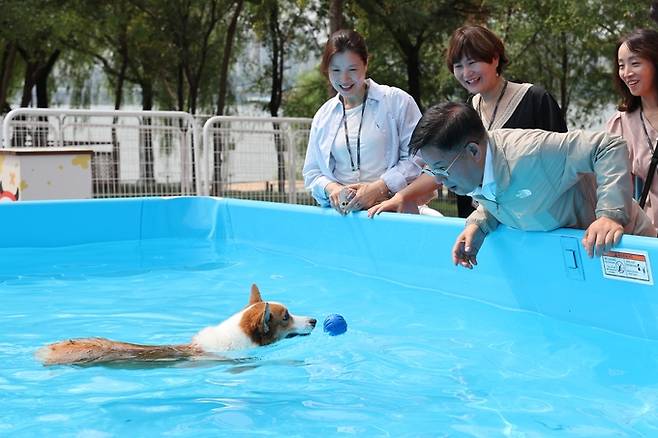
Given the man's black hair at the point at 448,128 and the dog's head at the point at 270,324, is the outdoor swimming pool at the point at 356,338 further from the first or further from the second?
the man's black hair at the point at 448,128

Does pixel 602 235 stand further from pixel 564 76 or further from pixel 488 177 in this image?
pixel 564 76

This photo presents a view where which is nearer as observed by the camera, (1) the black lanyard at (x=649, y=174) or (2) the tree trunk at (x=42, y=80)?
(1) the black lanyard at (x=649, y=174)

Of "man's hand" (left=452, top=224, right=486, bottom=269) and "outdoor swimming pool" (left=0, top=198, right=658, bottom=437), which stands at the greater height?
"man's hand" (left=452, top=224, right=486, bottom=269)

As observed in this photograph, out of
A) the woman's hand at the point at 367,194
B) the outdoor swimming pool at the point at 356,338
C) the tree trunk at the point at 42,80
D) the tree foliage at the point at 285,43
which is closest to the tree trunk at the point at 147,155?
the outdoor swimming pool at the point at 356,338

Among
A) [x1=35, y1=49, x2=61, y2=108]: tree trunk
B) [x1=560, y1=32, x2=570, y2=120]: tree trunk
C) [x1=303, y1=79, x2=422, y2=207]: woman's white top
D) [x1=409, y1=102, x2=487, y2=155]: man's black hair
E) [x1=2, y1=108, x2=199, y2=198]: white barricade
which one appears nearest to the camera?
[x1=409, y1=102, x2=487, y2=155]: man's black hair

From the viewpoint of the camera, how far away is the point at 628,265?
3.51 meters

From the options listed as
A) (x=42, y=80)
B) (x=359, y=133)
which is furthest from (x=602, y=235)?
(x=42, y=80)

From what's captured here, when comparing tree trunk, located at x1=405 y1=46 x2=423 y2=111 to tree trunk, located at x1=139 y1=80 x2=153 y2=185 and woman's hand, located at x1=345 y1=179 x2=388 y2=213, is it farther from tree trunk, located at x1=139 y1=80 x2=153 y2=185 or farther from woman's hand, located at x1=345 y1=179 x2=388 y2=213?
woman's hand, located at x1=345 y1=179 x2=388 y2=213

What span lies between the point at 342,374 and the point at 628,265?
4.19 feet

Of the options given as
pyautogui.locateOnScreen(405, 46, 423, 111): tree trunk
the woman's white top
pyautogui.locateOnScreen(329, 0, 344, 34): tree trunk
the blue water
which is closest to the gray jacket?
the blue water

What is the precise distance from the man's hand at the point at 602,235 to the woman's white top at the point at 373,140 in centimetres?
187

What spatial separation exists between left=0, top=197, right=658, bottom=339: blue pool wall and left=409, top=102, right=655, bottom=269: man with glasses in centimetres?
15

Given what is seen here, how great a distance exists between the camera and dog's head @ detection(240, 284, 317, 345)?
12.9 feet

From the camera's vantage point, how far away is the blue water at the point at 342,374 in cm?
292
